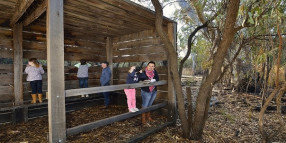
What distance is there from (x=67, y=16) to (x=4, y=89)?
2.96 meters

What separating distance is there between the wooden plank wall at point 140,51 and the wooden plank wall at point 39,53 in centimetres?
87

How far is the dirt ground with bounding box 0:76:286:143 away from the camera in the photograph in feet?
13.2

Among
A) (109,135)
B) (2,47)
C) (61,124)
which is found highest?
(2,47)

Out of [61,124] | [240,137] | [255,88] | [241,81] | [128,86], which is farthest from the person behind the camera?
[241,81]

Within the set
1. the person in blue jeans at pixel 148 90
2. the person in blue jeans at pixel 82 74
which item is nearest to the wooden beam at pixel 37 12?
the person in blue jeans at pixel 82 74

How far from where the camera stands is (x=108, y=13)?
4195 millimetres

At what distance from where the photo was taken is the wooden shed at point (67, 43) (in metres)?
2.76

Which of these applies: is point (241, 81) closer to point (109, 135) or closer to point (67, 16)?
point (109, 135)

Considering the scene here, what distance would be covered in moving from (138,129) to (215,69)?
8.67 feet

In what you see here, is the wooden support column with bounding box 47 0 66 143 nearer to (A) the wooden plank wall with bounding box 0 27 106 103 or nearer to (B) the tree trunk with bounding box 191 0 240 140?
(B) the tree trunk with bounding box 191 0 240 140

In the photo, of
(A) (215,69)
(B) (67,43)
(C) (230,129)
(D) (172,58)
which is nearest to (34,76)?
(B) (67,43)

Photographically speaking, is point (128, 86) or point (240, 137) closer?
point (128, 86)

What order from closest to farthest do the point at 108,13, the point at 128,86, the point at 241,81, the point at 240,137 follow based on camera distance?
the point at 128,86 → the point at 108,13 → the point at 240,137 → the point at 241,81

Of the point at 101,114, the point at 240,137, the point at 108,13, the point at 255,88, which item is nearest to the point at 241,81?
the point at 255,88
